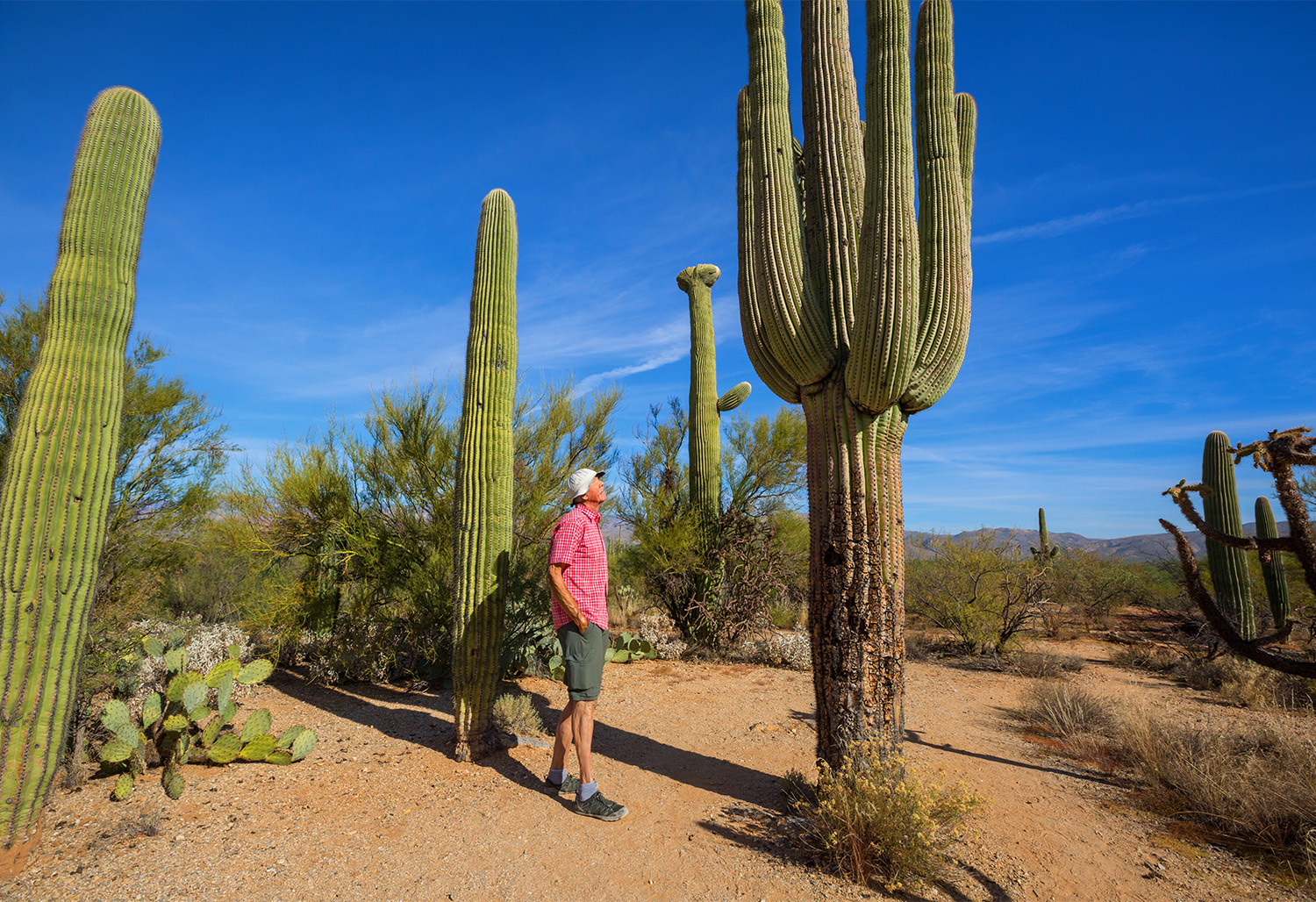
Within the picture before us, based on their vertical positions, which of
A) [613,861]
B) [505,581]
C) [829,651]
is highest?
[505,581]

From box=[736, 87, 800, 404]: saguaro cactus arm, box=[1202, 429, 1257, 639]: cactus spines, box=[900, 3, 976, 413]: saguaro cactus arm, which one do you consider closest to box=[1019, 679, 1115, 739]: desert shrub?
box=[900, 3, 976, 413]: saguaro cactus arm

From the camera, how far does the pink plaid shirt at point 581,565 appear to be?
3.88 m

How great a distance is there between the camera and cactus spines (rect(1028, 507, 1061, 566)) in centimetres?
1270

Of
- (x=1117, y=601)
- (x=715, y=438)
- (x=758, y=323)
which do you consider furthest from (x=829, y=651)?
(x=1117, y=601)

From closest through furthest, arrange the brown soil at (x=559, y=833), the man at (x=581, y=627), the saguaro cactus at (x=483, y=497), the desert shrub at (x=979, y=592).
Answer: the brown soil at (x=559, y=833)
the man at (x=581, y=627)
the saguaro cactus at (x=483, y=497)
the desert shrub at (x=979, y=592)

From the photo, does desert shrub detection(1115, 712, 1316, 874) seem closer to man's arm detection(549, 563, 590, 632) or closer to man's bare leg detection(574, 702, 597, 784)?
man's bare leg detection(574, 702, 597, 784)

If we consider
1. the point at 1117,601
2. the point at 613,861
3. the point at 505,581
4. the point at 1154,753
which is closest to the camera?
the point at 613,861

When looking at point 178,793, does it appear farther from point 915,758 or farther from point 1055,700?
point 1055,700

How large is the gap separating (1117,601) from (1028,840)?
1415cm

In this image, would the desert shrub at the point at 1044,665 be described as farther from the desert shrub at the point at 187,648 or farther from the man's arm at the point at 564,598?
the desert shrub at the point at 187,648

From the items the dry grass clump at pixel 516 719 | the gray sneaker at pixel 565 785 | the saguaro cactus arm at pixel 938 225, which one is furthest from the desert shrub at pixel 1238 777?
the dry grass clump at pixel 516 719

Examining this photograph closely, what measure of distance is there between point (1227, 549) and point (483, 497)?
38.6 ft

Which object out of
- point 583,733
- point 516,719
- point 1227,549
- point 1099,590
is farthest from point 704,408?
point 1099,590

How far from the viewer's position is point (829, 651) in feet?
12.4
